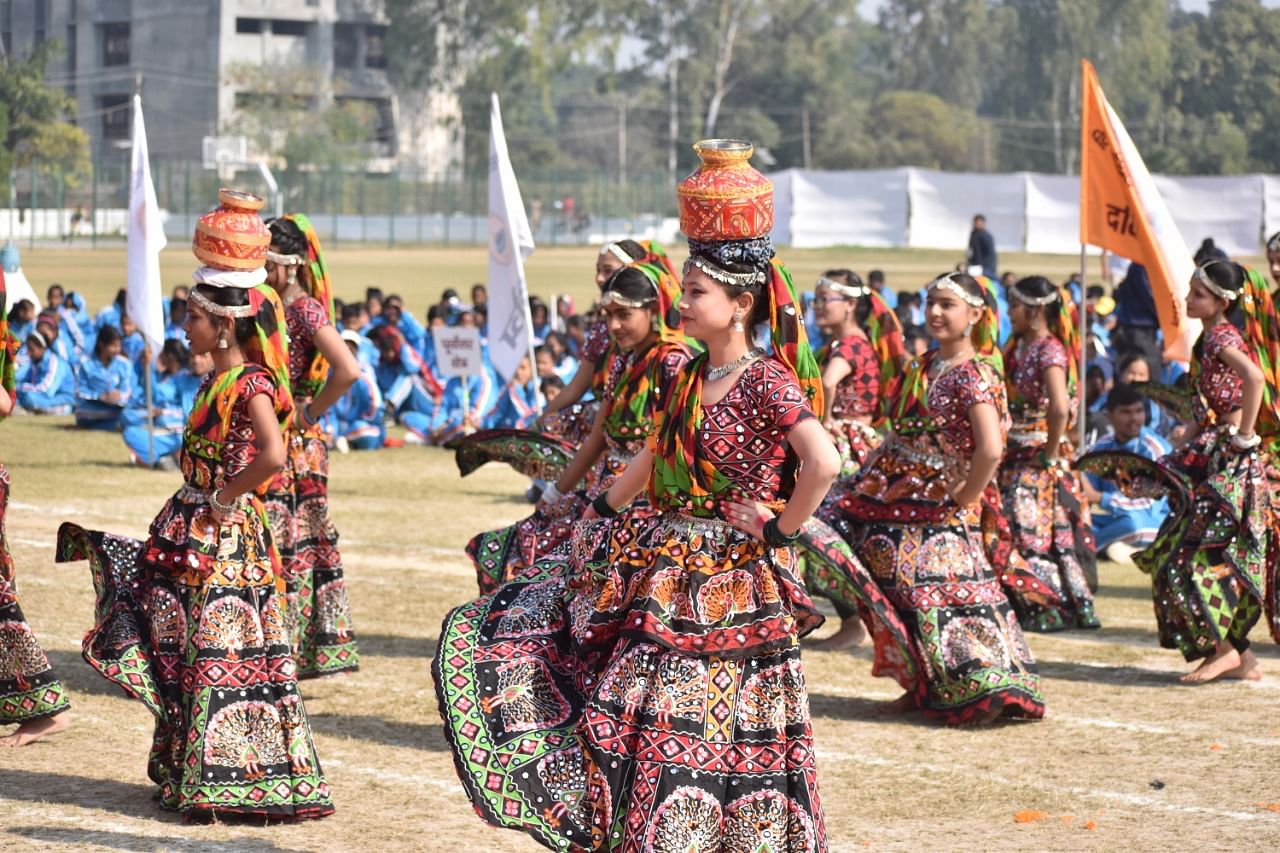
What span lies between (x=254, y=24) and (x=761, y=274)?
78.8 meters

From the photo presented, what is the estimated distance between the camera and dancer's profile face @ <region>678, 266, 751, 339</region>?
4609 millimetres

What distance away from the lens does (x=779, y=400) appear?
4.57m

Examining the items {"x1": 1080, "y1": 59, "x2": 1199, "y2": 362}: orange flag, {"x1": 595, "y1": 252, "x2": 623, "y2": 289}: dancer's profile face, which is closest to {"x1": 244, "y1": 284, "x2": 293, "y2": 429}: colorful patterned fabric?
{"x1": 595, "y1": 252, "x2": 623, "y2": 289}: dancer's profile face

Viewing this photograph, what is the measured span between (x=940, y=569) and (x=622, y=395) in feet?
4.77

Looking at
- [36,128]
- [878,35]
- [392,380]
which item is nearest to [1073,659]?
[392,380]

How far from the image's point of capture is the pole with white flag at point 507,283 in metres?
12.7

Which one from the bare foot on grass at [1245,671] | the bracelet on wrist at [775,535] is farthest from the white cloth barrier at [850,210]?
the bracelet on wrist at [775,535]

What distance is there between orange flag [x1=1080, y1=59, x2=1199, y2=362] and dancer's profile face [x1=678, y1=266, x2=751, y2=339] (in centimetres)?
636

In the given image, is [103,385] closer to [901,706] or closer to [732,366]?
[901,706]

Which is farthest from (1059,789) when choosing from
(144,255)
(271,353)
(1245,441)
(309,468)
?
(144,255)

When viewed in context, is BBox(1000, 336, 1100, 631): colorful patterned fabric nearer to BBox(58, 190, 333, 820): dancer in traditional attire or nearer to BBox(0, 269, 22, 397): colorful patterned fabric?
BBox(58, 190, 333, 820): dancer in traditional attire

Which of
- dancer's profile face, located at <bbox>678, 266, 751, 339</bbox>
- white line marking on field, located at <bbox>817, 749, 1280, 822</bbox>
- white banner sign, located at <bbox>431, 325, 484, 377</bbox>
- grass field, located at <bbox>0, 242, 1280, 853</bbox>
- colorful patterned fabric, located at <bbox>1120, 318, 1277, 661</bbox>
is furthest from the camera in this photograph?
white banner sign, located at <bbox>431, 325, 484, 377</bbox>

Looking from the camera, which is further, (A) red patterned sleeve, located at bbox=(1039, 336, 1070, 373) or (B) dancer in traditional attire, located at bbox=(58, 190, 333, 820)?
(A) red patterned sleeve, located at bbox=(1039, 336, 1070, 373)

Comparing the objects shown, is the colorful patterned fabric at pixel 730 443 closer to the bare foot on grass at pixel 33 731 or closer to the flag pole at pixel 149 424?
the bare foot on grass at pixel 33 731
